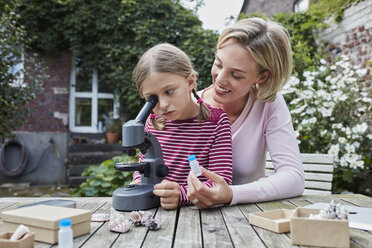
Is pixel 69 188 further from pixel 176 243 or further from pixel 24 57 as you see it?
pixel 176 243

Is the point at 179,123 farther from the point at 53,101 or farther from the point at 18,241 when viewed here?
Answer: the point at 53,101

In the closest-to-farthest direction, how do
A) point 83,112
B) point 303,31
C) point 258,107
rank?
point 258,107
point 303,31
point 83,112

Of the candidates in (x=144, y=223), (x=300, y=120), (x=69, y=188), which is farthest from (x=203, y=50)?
(x=144, y=223)

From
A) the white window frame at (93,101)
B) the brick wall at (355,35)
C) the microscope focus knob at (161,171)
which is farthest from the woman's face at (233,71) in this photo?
the white window frame at (93,101)

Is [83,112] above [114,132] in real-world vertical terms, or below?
above

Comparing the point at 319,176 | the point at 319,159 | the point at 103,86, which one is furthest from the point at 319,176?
the point at 103,86

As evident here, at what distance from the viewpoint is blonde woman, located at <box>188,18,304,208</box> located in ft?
5.22

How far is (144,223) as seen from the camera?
1.13m

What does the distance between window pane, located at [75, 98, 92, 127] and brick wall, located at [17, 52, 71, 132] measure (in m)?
0.35

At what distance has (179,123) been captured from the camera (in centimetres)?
173

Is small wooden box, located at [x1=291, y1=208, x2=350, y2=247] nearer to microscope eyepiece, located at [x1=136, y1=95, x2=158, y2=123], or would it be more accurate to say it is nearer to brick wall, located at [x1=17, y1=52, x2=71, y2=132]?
microscope eyepiece, located at [x1=136, y1=95, x2=158, y2=123]

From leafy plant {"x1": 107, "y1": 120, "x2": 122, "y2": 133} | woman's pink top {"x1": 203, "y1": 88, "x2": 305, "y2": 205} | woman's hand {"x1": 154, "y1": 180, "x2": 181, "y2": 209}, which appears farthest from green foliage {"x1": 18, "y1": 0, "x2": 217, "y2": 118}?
woman's hand {"x1": 154, "y1": 180, "x2": 181, "y2": 209}

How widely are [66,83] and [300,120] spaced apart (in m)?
5.38

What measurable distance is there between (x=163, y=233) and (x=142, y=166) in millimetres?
463
